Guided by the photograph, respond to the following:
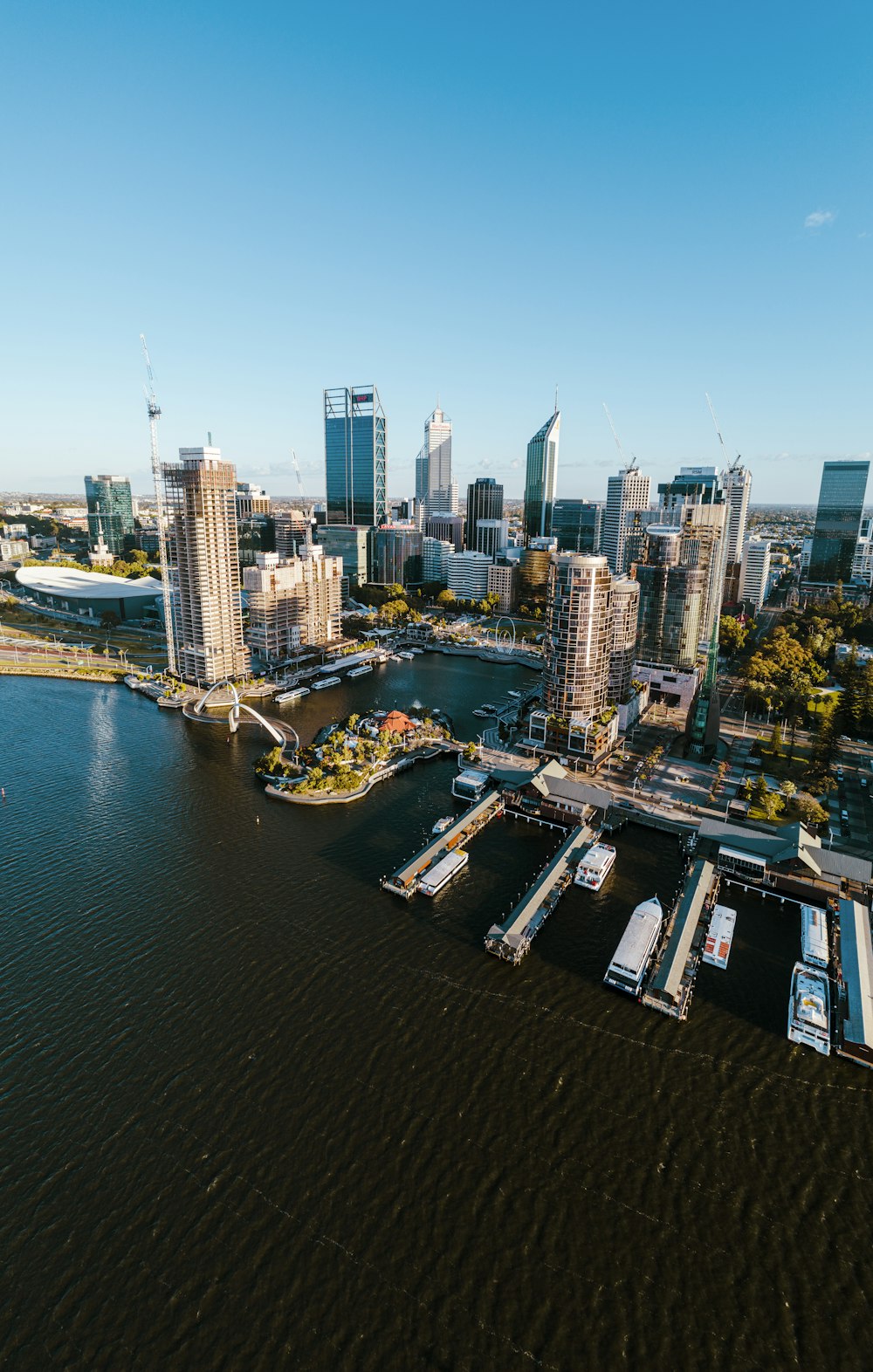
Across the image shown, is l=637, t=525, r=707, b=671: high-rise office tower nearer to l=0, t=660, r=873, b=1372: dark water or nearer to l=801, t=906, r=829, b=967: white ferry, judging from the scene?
l=0, t=660, r=873, b=1372: dark water

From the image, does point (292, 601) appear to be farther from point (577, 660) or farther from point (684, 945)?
point (684, 945)

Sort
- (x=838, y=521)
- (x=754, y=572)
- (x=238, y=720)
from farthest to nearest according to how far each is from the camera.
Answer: (x=838, y=521)
(x=754, y=572)
(x=238, y=720)

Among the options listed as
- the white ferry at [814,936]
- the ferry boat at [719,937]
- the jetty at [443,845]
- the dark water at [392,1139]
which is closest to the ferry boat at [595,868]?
the dark water at [392,1139]

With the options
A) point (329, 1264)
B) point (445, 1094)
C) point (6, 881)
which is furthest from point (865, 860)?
point (6, 881)

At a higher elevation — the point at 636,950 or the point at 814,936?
the point at 636,950

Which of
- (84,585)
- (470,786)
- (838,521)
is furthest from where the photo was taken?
(838,521)

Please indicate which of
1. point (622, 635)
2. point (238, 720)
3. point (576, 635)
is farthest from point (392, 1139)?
point (622, 635)

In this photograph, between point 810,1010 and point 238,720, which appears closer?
point 810,1010

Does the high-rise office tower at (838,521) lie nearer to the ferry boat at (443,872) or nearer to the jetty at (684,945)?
the jetty at (684,945)
